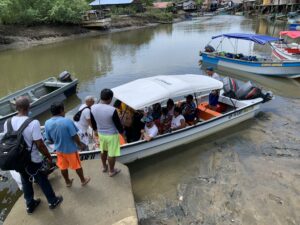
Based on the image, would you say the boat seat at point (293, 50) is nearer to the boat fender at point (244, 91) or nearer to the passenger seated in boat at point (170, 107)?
the boat fender at point (244, 91)

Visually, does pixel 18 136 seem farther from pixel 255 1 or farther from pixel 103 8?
pixel 255 1

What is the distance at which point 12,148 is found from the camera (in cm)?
413

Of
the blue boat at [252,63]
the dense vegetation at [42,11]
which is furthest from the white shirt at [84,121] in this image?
the dense vegetation at [42,11]

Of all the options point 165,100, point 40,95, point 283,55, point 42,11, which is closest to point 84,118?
point 165,100

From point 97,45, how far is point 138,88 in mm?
24814

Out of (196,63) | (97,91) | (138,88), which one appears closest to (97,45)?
(196,63)

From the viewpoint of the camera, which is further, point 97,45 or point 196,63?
point 97,45

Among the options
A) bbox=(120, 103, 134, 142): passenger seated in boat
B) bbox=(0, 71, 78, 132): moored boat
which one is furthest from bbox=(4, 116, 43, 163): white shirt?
bbox=(0, 71, 78, 132): moored boat

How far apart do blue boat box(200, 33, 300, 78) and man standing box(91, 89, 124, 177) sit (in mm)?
12084

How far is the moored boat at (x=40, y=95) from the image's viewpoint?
1052cm

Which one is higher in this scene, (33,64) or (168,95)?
(168,95)

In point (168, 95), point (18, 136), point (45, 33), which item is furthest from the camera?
point (45, 33)

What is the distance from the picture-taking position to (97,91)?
14867 millimetres

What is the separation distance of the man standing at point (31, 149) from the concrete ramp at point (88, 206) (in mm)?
218
